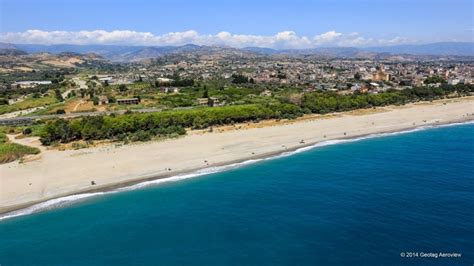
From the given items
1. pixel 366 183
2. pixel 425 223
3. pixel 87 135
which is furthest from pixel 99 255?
pixel 87 135

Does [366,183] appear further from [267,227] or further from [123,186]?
[123,186]

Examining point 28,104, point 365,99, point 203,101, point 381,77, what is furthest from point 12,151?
point 381,77

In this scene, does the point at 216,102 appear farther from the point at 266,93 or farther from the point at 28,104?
the point at 28,104

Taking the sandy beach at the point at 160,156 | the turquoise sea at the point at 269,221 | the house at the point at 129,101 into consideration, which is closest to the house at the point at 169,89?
the house at the point at 129,101

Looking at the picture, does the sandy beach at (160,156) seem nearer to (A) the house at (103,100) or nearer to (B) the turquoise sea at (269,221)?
(B) the turquoise sea at (269,221)

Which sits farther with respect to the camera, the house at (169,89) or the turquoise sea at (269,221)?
the house at (169,89)

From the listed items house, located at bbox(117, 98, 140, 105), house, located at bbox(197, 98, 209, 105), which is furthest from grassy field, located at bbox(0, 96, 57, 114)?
house, located at bbox(197, 98, 209, 105)
